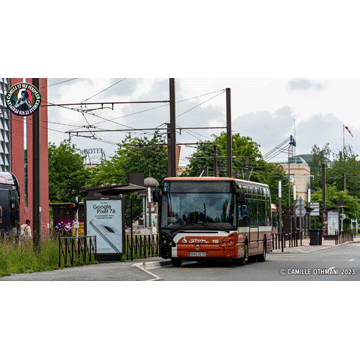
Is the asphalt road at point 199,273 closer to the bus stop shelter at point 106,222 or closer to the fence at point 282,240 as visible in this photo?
the bus stop shelter at point 106,222

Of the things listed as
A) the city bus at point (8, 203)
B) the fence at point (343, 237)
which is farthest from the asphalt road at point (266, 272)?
the fence at point (343, 237)

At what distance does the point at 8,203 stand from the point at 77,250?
9292 mm

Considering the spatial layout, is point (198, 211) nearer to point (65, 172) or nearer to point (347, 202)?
point (65, 172)

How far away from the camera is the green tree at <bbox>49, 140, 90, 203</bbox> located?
236 ft

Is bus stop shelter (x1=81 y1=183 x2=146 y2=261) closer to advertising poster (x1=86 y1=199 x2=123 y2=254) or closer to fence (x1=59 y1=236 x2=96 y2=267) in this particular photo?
advertising poster (x1=86 y1=199 x2=123 y2=254)

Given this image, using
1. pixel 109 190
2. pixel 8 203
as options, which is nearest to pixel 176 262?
pixel 109 190

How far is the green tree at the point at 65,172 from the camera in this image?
7188 cm

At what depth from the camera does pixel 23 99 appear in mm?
21516

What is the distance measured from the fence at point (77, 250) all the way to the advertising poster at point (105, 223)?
0.93ft
